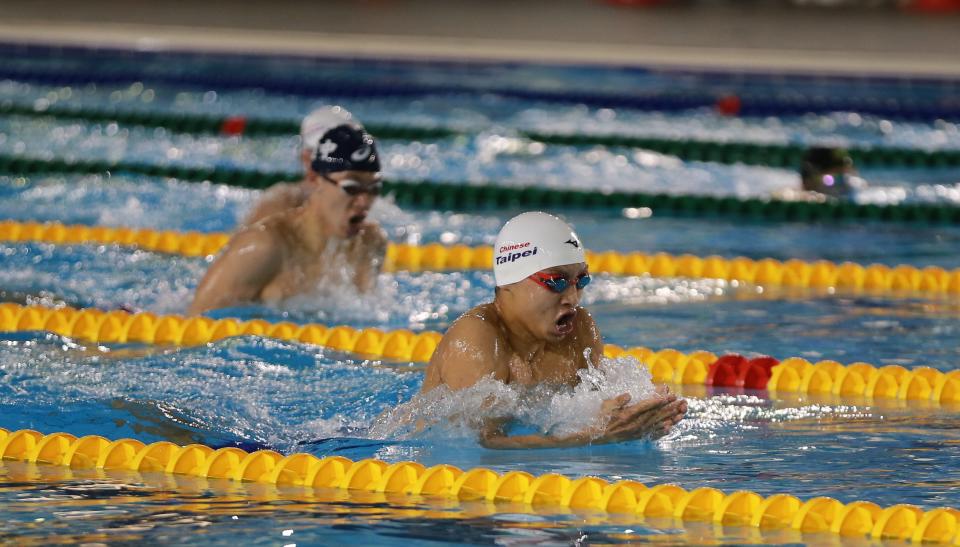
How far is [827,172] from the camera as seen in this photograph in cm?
775

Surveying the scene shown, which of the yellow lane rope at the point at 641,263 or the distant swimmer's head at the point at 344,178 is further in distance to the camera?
the yellow lane rope at the point at 641,263

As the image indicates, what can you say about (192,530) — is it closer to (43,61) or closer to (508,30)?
(43,61)

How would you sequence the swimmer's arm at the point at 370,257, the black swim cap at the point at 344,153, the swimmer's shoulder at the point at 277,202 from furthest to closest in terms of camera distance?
1. the swimmer's shoulder at the point at 277,202
2. the swimmer's arm at the point at 370,257
3. the black swim cap at the point at 344,153

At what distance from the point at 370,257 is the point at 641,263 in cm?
141

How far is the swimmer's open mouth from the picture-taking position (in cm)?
370

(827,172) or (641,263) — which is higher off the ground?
(827,172)

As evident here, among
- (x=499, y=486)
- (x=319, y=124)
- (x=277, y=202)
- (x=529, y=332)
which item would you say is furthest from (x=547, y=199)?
(x=499, y=486)

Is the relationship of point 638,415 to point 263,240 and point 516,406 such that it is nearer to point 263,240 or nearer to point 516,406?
point 516,406

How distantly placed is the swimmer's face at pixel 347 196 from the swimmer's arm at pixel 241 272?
8.9 inches

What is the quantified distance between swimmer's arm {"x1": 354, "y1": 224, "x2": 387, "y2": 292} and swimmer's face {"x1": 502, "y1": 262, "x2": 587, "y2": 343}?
5.69 ft

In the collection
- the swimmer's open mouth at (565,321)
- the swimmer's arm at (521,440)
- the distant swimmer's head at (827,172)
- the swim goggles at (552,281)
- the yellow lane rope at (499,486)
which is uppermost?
the distant swimmer's head at (827,172)

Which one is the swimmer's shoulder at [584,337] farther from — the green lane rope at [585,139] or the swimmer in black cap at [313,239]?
the green lane rope at [585,139]

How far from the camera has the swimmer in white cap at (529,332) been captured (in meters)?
3.63

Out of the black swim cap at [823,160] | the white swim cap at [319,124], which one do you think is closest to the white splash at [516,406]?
the white swim cap at [319,124]
